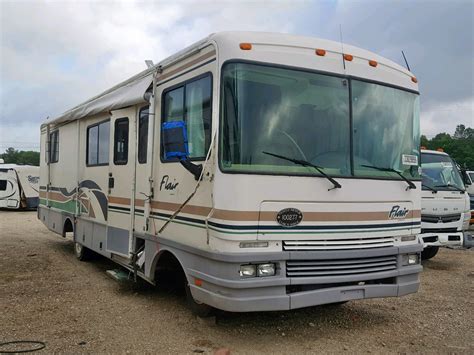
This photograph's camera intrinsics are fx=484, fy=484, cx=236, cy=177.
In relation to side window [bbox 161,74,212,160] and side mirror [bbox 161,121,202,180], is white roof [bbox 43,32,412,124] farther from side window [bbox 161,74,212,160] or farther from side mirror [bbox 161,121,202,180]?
side mirror [bbox 161,121,202,180]

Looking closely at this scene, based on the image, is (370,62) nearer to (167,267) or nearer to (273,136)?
(273,136)

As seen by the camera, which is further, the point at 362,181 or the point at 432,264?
the point at 432,264

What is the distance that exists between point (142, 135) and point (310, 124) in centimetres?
238

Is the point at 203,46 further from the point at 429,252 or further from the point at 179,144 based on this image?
the point at 429,252

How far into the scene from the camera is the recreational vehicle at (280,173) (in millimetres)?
4371

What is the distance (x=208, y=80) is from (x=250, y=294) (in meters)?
2.07

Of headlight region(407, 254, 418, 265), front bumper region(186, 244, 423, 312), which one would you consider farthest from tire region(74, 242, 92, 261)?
headlight region(407, 254, 418, 265)

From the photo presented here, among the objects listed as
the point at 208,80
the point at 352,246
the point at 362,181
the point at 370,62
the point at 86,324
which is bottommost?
the point at 86,324

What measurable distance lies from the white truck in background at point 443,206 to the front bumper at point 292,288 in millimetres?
4160

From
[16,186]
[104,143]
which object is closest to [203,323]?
[104,143]

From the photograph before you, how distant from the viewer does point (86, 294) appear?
6664 mm

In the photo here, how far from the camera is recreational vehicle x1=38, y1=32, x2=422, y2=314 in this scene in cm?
437

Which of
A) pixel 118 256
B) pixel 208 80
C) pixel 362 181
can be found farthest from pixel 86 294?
pixel 362 181

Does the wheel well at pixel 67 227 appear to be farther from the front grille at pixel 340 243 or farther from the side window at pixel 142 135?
the front grille at pixel 340 243
